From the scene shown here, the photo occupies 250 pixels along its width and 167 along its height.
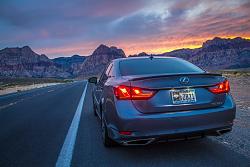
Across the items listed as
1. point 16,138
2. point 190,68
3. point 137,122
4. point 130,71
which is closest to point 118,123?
point 137,122

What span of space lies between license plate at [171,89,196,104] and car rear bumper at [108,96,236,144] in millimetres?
159

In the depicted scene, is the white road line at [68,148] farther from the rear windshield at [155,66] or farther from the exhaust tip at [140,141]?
the rear windshield at [155,66]

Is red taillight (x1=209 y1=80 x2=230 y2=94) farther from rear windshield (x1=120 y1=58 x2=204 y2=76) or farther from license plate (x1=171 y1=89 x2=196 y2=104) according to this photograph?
rear windshield (x1=120 y1=58 x2=204 y2=76)

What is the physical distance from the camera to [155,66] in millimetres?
6137

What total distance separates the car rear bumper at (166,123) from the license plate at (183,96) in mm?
159

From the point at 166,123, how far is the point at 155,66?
5.32ft

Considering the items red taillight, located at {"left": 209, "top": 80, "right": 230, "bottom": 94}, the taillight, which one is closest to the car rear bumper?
the taillight

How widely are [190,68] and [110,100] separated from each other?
1.60m

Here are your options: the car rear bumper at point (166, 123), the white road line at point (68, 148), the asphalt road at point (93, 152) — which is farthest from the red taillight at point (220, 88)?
the white road line at point (68, 148)

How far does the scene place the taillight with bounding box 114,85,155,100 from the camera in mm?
4863

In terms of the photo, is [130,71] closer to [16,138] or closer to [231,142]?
[231,142]

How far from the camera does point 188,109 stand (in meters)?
4.87

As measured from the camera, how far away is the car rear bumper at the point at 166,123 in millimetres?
4770

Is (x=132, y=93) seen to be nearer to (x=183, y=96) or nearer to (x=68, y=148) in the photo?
(x=183, y=96)
